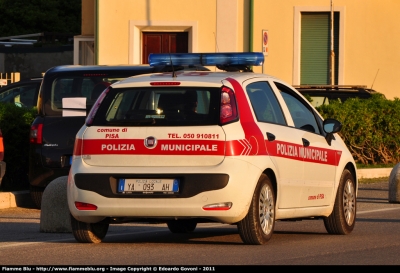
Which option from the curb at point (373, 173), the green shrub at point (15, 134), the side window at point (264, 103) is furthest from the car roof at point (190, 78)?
the curb at point (373, 173)

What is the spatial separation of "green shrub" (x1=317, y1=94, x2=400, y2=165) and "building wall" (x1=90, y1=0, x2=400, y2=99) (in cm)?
561

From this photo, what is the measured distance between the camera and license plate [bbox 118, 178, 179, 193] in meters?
9.80

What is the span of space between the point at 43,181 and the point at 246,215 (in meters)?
5.61

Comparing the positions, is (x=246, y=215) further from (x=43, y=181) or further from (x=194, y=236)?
(x=43, y=181)

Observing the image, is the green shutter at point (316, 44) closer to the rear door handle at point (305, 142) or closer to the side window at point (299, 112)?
the side window at point (299, 112)

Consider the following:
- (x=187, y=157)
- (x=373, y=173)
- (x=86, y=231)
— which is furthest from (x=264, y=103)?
(x=373, y=173)

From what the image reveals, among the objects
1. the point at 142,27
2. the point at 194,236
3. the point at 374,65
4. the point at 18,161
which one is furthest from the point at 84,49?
the point at 194,236

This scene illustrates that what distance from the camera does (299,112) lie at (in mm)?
11516

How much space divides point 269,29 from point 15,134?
1285cm

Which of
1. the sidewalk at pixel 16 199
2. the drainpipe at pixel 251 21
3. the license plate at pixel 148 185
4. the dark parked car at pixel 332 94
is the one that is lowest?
the sidewalk at pixel 16 199

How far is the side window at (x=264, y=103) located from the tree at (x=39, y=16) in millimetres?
48479

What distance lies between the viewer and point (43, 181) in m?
14.9

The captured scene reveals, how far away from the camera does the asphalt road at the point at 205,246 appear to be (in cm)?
913

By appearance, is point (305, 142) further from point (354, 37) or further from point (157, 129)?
point (354, 37)
